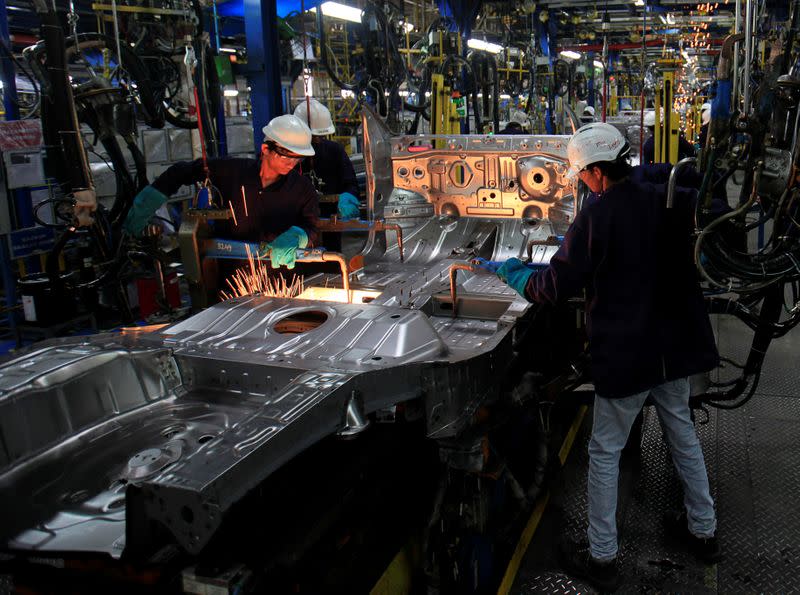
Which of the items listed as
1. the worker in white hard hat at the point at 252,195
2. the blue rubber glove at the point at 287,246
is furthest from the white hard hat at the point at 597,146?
the worker in white hard hat at the point at 252,195

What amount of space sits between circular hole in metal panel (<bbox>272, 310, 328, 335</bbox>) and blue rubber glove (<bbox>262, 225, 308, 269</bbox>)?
606 millimetres

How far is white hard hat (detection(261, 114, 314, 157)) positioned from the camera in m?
4.00

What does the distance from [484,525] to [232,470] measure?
139 cm

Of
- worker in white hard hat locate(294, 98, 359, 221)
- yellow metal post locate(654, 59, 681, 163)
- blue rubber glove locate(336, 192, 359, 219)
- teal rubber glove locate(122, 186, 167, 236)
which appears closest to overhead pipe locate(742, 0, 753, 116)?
blue rubber glove locate(336, 192, 359, 219)

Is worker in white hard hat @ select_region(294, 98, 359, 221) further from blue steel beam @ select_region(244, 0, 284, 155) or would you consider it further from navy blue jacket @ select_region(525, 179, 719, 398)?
navy blue jacket @ select_region(525, 179, 719, 398)

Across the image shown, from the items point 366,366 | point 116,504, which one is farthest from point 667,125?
point 116,504

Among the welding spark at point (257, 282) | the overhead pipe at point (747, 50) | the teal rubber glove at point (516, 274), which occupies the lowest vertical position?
the welding spark at point (257, 282)

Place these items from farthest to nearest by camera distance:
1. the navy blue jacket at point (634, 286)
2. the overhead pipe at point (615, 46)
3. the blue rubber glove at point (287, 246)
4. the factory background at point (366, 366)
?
the overhead pipe at point (615, 46), the blue rubber glove at point (287, 246), the navy blue jacket at point (634, 286), the factory background at point (366, 366)

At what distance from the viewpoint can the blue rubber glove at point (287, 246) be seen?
150 inches

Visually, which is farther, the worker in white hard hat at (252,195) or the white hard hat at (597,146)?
the worker in white hard hat at (252,195)

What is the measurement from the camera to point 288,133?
4016 millimetres

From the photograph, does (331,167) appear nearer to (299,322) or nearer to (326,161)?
(326,161)

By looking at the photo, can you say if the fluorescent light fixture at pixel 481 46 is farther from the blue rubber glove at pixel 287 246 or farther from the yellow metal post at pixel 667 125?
the blue rubber glove at pixel 287 246

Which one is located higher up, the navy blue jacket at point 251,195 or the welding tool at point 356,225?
the navy blue jacket at point 251,195
